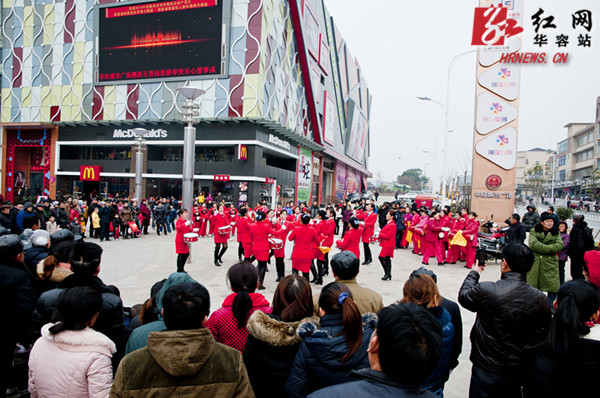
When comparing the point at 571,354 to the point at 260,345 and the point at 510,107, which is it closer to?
the point at 260,345

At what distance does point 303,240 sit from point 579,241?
18.4ft

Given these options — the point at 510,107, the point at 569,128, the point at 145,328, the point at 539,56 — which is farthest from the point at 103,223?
the point at 569,128

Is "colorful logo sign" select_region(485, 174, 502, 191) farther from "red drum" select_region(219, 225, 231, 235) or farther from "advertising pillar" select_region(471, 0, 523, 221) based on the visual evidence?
"red drum" select_region(219, 225, 231, 235)

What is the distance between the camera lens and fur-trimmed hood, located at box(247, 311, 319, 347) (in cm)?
232

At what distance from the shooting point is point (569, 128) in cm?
6366

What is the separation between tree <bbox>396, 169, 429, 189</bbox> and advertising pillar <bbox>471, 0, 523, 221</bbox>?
10304cm

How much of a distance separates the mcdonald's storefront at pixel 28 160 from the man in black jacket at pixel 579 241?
110 feet

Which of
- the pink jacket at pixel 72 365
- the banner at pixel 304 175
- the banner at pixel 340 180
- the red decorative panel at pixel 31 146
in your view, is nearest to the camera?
the pink jacket at pixel 72 365

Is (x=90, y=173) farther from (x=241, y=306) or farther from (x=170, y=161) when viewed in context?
(x=241, y=306)

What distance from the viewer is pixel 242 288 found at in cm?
296

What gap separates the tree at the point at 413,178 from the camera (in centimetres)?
11900

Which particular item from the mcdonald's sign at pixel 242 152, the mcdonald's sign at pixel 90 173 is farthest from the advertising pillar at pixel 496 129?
the mcdonald's sign at pixel 90 173

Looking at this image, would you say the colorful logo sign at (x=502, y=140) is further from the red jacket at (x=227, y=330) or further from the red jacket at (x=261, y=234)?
the red jacket at (x=227, y=330)

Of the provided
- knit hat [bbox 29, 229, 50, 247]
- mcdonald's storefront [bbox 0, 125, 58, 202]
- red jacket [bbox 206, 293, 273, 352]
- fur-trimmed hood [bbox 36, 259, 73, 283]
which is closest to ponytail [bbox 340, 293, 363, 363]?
red jacket [bbox 206, 293, 273, 352]
